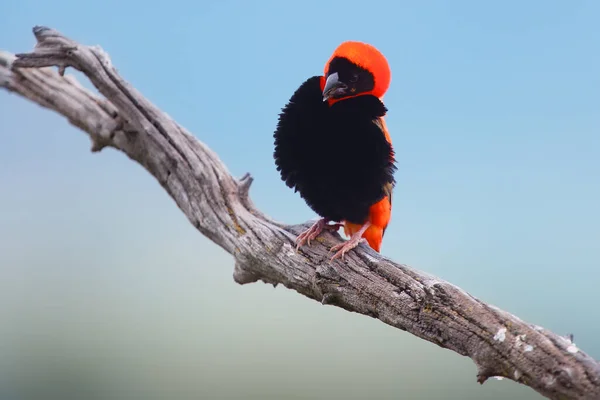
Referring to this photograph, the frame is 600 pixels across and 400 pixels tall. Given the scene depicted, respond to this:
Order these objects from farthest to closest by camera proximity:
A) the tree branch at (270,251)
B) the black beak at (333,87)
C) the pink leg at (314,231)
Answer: the pink leg at (314,231) → the black beak at (333,87) → the tree branch at (270,251)

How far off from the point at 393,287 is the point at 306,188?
66cm

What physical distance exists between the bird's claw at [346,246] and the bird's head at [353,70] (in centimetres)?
68

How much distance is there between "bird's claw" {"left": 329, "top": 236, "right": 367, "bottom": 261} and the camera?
2666 mm

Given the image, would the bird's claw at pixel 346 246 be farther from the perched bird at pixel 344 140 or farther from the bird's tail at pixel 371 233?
the bird's tail at pixel 371 233

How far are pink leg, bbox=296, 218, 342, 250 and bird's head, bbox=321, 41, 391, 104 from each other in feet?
2.12

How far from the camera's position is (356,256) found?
105 inches

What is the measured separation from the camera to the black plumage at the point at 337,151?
2.63m

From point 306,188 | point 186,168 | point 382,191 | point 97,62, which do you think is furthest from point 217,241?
point 97,62

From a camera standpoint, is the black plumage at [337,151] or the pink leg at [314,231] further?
the pink leg at [314,231]

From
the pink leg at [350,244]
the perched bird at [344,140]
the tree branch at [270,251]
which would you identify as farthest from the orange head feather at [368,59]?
the tree branch at [270,251]

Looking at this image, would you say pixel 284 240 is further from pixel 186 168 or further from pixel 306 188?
pixel 186 168

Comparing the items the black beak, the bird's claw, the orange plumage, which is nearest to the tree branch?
the bird's claw

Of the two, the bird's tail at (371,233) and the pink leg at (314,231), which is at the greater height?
the bird's tail at (371,233)

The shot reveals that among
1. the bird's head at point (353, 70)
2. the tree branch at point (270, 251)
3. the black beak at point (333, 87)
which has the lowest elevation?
the tree branch at point (270, 251)
